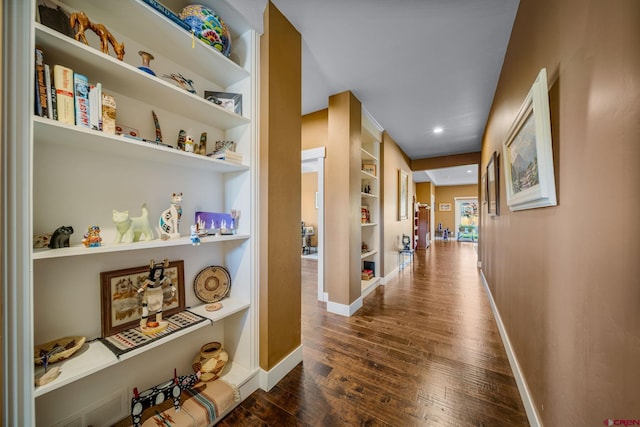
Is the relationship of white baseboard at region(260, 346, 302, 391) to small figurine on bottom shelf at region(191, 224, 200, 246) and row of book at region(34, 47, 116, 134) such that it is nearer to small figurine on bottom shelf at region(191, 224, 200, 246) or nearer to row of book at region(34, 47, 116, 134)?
small figurine on bottom shelf at region(191, 224, 200, 246)

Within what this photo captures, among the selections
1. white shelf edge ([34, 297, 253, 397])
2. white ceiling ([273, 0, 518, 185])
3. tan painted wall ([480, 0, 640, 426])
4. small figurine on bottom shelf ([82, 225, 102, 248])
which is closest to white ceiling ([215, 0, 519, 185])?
white ceiling ([273, 0, 518, 185])

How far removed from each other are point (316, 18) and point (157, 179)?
164 centimetres

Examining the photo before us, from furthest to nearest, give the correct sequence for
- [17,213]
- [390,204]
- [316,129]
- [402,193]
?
[402,193], [390,204], [316,129], [17,213]

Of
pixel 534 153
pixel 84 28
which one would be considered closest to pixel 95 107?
pixel 84 28

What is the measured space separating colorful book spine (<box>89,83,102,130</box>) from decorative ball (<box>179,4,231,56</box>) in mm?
628

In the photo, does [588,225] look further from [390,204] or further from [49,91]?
[390,204]

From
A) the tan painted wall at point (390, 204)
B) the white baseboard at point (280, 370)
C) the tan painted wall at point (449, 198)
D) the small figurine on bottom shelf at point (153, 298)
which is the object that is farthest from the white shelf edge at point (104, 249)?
the tan painted wall at point (449, 198)

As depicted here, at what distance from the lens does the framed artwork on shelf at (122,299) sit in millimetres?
1116

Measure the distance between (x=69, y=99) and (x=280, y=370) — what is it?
192cm

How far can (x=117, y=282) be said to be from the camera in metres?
1.16

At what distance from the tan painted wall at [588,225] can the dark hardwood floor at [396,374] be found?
0.38m

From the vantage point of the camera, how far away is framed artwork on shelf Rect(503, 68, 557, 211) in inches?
40.4

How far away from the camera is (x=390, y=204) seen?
4340 millimetres

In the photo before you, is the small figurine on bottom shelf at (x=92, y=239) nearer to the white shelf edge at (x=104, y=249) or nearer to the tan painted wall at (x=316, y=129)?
the white shelf edge at (x=104, y=249)
